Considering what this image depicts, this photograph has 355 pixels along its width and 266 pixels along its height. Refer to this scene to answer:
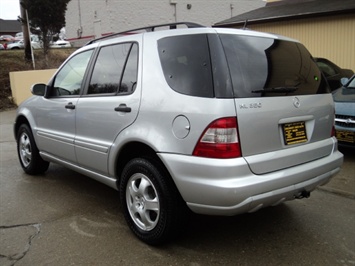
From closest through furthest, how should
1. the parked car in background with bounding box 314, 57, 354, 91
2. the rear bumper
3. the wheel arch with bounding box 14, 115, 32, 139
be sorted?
the rear bumper
the wheel arch with bounding box 14, 115, 32, 139
the parked car in background with bounding box 314, 57, 354, 91

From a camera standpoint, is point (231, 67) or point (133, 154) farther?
point (133, 154)

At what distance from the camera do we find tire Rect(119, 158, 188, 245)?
2.99m

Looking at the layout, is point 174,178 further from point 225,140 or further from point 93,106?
point 93,106

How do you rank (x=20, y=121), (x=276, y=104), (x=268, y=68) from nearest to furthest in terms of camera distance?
(x=276, y=104)
(x=268, y=68)
(x=20, y=121)

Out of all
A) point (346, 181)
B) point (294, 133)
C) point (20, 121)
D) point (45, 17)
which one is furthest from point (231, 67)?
point (45, 17)

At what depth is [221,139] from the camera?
8.84 ft

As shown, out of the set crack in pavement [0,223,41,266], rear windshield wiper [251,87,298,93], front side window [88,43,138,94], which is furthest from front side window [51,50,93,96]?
rear windshield wiper [251,87,298,93]

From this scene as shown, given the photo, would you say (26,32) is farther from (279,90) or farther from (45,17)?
(279,90)

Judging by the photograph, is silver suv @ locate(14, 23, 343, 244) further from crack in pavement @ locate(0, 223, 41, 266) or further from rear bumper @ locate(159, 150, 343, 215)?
crack in pavement @ locate(0, 223, 41, 266)

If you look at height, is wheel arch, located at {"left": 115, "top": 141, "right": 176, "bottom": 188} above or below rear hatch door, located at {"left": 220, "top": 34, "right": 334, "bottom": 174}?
below

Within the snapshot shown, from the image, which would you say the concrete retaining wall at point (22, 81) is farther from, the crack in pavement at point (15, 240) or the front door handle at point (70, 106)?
the crack in pavement at point (15, 240)

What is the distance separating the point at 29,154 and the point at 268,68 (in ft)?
11.8

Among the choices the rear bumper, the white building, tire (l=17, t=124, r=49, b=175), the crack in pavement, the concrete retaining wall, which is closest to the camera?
the rear bumper

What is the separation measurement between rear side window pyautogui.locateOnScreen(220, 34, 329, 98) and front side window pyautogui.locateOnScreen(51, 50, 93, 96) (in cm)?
181
